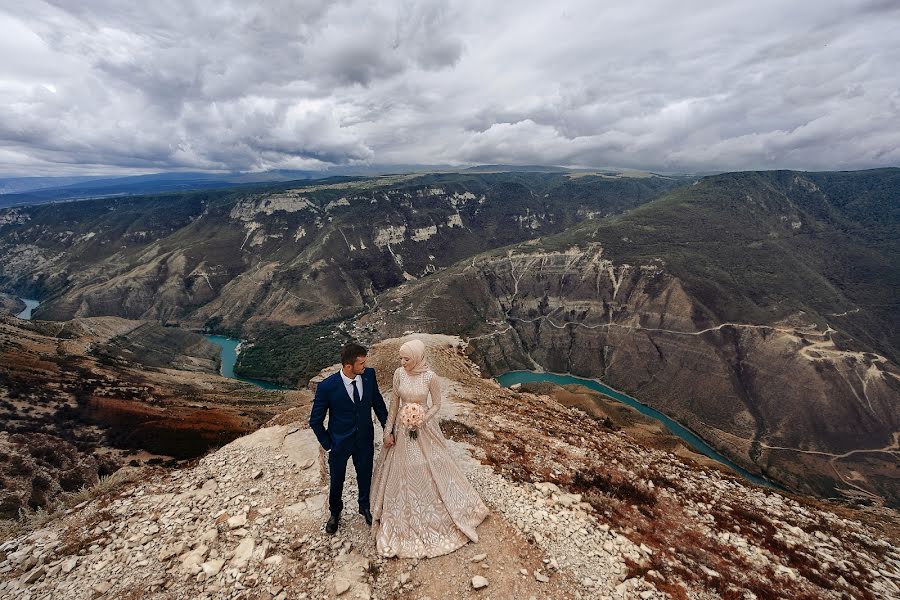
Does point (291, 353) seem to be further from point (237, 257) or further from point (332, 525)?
point (332, 525)

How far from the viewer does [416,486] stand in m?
6.54

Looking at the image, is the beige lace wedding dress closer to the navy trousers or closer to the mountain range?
the navy trousers

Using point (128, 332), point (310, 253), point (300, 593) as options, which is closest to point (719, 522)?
point (300, 593)

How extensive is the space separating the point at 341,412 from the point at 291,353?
4298 inches

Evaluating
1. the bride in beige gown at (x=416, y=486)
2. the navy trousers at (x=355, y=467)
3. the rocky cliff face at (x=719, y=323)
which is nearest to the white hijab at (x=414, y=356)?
the bride in beige gown at (x=416, y=486)

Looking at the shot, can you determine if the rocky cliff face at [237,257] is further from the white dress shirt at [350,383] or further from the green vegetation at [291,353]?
the white dress shirt at [350,383]

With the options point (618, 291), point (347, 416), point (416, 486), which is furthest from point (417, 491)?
point (618, 291)

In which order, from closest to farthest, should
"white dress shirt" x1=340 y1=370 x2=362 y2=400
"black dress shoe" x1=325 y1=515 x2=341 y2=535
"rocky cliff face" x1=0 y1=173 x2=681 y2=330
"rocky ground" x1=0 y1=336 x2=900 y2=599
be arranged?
→ "rocky ground" x1=0 y1=336 x2=900 y2=599 → "white dress shirt" x1=340 y1=370 x2=362 y2=400 → "black dress shoe" x1=325 y1=515 x2=341 y2=535 → "rocky cliff face" x1=0 y1=173 x2=681 y2=330

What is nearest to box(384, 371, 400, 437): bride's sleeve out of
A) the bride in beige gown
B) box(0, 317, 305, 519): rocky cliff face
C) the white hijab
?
the bride in beige gown

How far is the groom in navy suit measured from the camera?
6.09m

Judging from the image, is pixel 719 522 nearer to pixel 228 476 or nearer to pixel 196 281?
pixel 228 476

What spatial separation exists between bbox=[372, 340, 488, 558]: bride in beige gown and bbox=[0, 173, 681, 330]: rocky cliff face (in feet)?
427

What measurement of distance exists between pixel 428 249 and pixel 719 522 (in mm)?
179575

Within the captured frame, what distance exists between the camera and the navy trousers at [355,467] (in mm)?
6246
